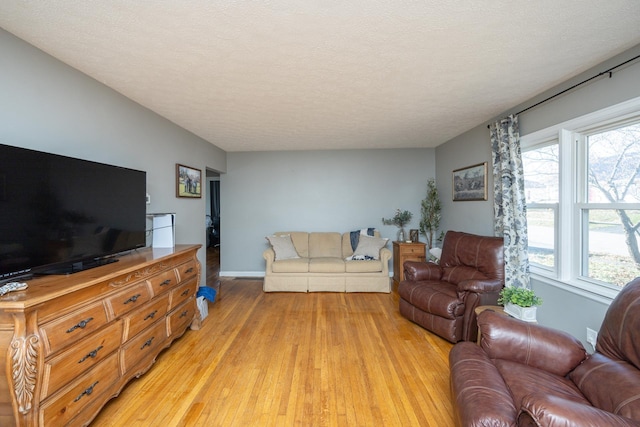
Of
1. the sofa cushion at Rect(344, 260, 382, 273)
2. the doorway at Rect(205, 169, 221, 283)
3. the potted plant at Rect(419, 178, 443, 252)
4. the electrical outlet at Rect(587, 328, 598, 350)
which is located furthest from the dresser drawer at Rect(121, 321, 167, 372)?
the doorway at Rect(205, 169, 221, 283)

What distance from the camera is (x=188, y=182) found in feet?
12.6

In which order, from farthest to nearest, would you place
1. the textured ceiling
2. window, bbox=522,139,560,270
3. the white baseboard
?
the white baseboard, window, bbox=522,139,560,270, the textured ceiling

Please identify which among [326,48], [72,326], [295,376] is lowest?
[295,376]

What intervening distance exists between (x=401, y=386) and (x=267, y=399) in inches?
40.4

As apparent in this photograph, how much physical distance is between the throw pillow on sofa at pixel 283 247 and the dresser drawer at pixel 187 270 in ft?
5.84

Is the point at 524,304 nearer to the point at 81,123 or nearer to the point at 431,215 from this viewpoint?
the point at 431,215

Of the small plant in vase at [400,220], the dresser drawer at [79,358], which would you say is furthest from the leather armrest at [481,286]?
the dresser drawer at [79,358]

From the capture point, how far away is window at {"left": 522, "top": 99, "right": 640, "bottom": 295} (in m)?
2.05

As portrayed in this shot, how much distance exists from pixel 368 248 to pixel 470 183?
1859mm

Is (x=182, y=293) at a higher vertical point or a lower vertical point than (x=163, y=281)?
lower

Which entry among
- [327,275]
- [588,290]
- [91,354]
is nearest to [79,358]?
[91,354]

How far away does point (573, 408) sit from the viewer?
40.0 inches

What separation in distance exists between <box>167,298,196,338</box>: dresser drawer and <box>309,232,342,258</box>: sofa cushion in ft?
7.85

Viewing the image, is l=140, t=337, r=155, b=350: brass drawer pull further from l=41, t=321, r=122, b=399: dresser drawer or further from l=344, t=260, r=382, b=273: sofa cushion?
l=344, t=260, r=382, b=273: sofa cushion
